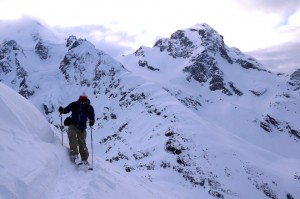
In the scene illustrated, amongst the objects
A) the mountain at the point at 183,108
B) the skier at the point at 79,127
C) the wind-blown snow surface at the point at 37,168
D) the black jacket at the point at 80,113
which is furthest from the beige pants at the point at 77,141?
the mountain at the point at 183,108

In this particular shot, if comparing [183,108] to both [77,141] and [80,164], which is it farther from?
[80,164]

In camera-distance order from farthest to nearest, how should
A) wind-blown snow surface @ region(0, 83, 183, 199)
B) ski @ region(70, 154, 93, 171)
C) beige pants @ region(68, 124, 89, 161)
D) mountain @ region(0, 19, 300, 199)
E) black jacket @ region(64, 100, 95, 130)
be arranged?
mountain @ region(0, 19, 300, 199)
black jacket @ region(64, 100, 95, 130)
beige pants @ region(68, 124, 89, 161)
ski @ region(70, 154, 93, 171)
wind-blown snow surface @ region(0, 83, 183, 199)

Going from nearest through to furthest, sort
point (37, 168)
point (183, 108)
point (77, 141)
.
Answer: point (37, 168)
point (77, 141)
point (183, 108)

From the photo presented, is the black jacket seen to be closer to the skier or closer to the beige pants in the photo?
the skier

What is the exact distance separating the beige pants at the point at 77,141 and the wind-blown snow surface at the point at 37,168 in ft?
1.19

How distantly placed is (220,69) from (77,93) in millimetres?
49308

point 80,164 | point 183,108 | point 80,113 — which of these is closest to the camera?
point 80,164

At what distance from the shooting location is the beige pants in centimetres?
1269

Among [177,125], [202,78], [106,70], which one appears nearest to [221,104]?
[202,78]

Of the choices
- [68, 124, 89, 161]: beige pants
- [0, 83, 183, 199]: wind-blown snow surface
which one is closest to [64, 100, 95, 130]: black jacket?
[68, 124, 89, 161]: beige pants

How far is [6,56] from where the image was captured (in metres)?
160

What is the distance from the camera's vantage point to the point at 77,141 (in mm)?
12930

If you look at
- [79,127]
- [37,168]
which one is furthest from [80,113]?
[37,168]

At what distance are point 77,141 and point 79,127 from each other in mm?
479
